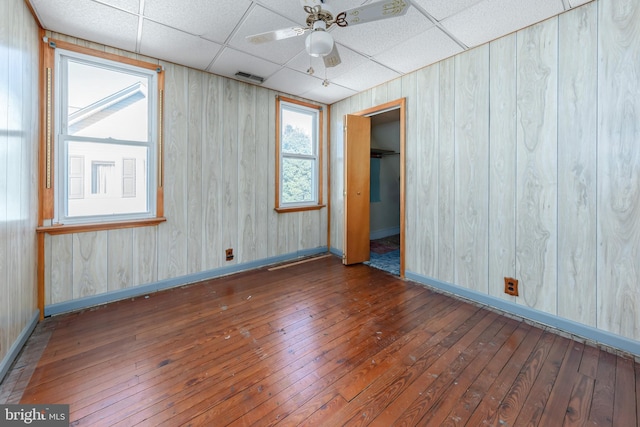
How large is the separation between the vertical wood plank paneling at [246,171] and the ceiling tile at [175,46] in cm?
67

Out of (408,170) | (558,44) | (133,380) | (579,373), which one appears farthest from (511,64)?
(133,380)

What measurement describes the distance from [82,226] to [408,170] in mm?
3523

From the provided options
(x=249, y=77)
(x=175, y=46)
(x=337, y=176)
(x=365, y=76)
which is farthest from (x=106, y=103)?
(x=337, y=176)

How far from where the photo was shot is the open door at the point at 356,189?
3.84m

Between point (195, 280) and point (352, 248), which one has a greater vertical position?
point (352, 248)

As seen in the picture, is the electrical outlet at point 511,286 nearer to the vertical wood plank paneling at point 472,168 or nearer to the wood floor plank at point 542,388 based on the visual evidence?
the vertical wood plank paneling at point 472,168

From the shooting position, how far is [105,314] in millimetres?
2422

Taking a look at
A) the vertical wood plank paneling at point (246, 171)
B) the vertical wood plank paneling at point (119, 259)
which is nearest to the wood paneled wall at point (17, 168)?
the vertical wood plank paneling at point (119, 259)

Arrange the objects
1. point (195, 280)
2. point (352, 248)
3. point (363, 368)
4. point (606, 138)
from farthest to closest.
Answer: point (352, 248)
point (195, 280)
point (606, 138)
point (363, 368)

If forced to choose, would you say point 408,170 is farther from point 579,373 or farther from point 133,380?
point 133,380

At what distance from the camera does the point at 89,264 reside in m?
2.58

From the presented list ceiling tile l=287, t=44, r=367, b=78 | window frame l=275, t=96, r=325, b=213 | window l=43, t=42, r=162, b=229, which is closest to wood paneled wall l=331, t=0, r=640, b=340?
ceiling tile l=287, t=44, r=367, b=78

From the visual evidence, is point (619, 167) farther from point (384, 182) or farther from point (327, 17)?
point (384, 182)

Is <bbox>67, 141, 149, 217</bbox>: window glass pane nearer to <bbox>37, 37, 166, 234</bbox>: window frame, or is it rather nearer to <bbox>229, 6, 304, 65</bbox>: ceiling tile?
<bbox>37, 37, 166, 234</bbox>: window frame
